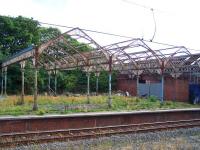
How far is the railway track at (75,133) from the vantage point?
13188 millimetres

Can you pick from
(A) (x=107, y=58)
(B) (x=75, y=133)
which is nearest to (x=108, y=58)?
(A) (x=107, y=58)

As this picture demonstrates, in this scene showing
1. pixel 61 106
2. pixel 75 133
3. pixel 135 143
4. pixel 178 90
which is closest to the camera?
pixel 135 143

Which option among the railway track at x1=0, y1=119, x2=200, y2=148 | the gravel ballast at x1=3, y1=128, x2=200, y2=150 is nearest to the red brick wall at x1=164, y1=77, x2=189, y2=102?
the railway track at x1=0, y1=119, x2=200, y2=148

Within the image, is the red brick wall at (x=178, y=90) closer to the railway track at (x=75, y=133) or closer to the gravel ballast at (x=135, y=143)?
the railway track at (x=75, y=133)

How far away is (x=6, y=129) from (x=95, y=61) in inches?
700

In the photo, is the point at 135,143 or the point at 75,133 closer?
the point at 135,143

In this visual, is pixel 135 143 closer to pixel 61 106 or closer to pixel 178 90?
pixel 61 106

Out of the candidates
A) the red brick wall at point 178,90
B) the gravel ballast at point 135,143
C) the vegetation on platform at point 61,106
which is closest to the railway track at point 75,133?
the gravel ballast at point 135,143

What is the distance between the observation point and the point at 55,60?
118ft

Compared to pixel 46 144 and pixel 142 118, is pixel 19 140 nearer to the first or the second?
pixel 46 144

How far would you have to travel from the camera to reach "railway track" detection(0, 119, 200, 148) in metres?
13.2

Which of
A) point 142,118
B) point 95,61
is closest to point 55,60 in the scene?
point 95,61

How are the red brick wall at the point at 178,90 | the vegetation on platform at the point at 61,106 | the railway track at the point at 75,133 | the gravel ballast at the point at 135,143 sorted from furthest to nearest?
the red brick wall at the point at 178,90 < the vegetation on platform at the point at 61,106 < the railway track at the point at 75,133 < the gravel ballast at the point at 135,143

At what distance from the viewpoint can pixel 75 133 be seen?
15367 mm
